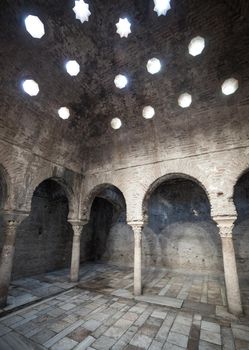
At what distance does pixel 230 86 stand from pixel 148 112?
280 centimetres

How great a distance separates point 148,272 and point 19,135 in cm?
887

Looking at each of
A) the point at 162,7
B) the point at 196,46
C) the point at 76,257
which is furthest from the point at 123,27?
the point at 76,257

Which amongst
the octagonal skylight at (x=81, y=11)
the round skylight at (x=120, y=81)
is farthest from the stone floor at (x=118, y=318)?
the octagonal skylight at (x=81, y=11)

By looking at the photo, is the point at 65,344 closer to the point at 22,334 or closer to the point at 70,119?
the point at 22,334

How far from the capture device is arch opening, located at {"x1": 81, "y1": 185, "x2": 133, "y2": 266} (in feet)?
40.0

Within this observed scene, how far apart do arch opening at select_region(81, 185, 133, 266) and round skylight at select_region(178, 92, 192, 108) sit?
6.55 m

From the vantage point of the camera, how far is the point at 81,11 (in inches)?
218

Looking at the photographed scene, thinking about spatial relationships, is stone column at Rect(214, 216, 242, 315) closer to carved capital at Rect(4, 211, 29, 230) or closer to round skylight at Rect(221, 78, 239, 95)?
round skylight at Rect(221, 78, 239, 95)

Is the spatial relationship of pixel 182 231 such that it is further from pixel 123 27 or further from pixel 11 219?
pixel 123 27

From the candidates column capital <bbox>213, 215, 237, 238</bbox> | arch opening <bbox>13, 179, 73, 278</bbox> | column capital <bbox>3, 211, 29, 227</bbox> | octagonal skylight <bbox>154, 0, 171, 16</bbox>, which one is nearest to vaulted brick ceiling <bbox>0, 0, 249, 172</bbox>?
octagonal skylight <bbox>154, 0, 171, 16</bbox>

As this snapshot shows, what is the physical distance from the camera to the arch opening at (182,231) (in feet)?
32.8

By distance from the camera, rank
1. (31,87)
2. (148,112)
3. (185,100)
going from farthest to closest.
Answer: (148,112) → (185,100) → (31,87)

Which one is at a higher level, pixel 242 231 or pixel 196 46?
pixel 196 46

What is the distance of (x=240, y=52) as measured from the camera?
5.43m
